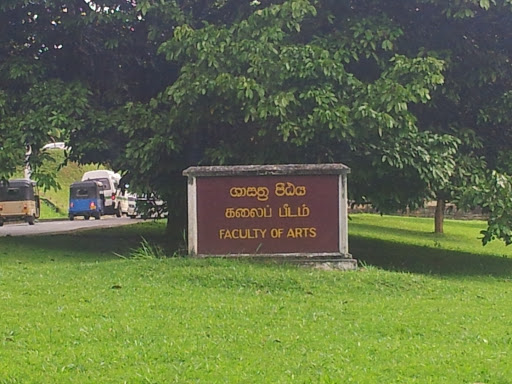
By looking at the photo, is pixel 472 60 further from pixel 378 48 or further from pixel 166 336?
pixel 166 336

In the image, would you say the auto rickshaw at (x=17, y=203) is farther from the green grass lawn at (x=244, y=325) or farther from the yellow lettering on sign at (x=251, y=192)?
the yellow lettering on sign at (x=251, y=192)

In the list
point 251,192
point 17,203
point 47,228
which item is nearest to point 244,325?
point 251,192

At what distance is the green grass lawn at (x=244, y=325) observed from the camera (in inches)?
197

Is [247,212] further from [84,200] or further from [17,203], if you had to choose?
[84,200]

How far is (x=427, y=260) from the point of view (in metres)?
14.2

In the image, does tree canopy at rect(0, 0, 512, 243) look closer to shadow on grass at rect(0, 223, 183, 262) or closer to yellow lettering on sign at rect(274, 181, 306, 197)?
yellow lettering on sign at rect(274, 181, 306, 197)

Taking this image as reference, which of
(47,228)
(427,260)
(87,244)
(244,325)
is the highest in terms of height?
(244,325)

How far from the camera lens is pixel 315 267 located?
988cm

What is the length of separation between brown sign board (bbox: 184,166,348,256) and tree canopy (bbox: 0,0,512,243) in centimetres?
94

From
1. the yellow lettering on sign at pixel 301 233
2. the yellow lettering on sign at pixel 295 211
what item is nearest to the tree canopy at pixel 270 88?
the yellow lettering on sign at pixel 295 211

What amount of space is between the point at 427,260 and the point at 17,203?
2135 cm

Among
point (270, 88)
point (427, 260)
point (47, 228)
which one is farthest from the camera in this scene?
point (47, 228)

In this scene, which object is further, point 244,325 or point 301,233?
point 301,233

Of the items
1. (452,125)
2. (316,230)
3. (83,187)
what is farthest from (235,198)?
(83,187)
